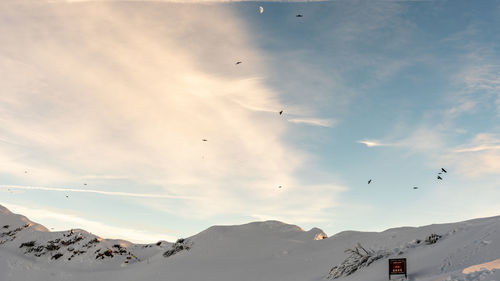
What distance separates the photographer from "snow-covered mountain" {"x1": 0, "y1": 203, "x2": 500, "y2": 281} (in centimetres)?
1265

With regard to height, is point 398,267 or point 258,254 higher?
point 398,267

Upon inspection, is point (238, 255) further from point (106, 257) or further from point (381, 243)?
point (106, 257)

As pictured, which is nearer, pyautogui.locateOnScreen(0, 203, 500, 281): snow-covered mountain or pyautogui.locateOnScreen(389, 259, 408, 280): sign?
pyautogui.locateOnScreen(389, 259, 408, 280): sign

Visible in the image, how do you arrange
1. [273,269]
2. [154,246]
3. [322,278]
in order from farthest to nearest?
[154,246] → [273,269] → [322,278]

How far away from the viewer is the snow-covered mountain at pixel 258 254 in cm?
1265

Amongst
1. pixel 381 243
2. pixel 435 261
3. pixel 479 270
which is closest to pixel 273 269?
pixel 381 243

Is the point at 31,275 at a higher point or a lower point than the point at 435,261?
lower

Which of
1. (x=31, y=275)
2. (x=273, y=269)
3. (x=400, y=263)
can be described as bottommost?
(x=31, y=275)

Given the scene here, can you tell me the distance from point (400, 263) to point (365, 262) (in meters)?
4.32

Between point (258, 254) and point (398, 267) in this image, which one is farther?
point (258, 254)

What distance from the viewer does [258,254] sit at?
27156 millimetres

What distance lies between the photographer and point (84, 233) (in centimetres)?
4762

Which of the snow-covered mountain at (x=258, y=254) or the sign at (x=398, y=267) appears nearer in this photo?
the sign at (x=398, y=267)

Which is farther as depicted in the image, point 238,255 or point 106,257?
point 106,257
